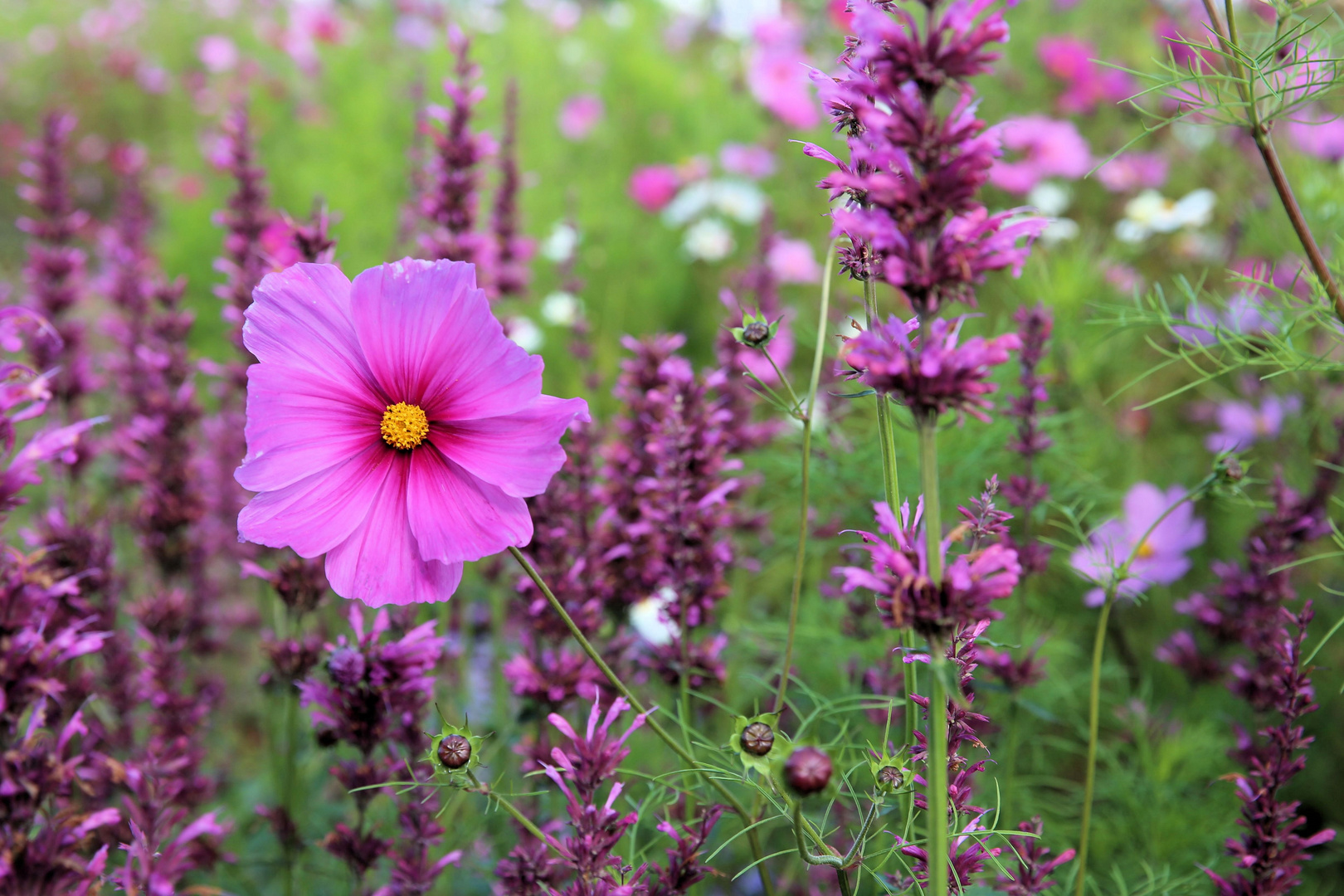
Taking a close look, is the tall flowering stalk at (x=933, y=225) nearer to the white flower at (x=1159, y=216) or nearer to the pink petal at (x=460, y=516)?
the pink petal at (x=460, y=516)

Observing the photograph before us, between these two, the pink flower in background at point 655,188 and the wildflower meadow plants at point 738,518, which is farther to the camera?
the pink flower in background at point 655,188

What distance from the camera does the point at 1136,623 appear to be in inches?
96.3

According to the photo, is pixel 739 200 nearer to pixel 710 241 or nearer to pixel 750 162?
pixel 750 162

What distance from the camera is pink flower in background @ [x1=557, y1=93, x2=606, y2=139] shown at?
4410 millimetres

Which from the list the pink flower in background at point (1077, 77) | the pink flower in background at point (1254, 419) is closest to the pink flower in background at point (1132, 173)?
the pink flower in background at point (1077, 77)

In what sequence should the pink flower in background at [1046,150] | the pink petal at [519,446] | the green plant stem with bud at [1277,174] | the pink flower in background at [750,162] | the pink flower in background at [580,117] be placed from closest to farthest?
the pink petal at [519,446] < the green plant stem with bud at [1277,174] < the pink flower in background at [1046,150] < the pink flower in background at [750,162] < the pink flower in background at [580,117]

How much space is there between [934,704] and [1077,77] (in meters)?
3.53

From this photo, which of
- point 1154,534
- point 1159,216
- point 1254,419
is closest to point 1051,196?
point 1159,216

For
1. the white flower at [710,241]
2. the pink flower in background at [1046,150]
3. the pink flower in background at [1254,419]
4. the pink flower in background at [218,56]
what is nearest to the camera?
the pink flower in background at [1254,419]

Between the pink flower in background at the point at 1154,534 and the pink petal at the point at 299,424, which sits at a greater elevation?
the pink petal at the point at 299,424

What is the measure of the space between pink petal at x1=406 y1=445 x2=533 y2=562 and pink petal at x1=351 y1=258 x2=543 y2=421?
0.08 metres

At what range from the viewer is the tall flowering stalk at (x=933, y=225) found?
687mm

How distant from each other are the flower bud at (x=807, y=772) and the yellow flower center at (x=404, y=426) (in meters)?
0.55

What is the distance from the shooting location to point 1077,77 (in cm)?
353
